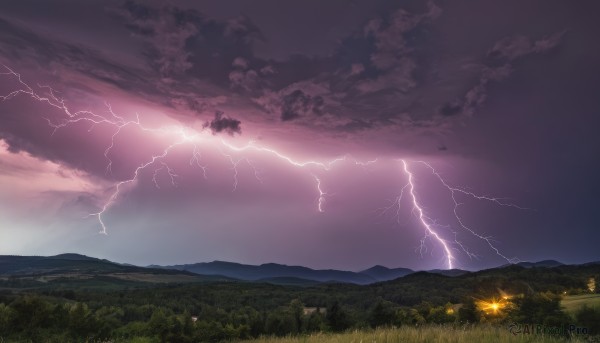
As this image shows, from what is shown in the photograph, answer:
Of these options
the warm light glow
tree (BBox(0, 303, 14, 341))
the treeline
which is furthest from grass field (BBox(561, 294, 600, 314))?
tree (BBox(0, 303, 14, 341))

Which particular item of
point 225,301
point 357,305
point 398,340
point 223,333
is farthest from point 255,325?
point 225,301

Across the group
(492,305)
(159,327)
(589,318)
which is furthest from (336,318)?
(589,318)

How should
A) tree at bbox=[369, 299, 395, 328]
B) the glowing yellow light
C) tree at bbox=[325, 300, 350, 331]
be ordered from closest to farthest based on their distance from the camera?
1. tree at bbox=[325, 300, 350, 331]
2. tree at bbox=[369, 299, 395, 328]
3. the glowing yellow light

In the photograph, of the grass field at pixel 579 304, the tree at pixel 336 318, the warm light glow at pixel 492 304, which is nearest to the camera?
the grass field at pixel 579 304

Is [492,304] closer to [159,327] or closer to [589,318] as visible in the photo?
[589,318]

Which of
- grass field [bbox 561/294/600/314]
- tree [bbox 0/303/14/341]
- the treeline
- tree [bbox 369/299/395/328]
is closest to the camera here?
grass field [bbox 561/294/600/314]

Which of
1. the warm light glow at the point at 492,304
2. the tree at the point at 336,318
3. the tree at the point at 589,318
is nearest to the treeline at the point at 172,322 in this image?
the tree at the point at 336,318

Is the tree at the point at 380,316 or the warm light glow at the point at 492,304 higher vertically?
the warm light glow at the point at 492,304

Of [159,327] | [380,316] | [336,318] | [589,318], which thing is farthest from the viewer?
[380,316]

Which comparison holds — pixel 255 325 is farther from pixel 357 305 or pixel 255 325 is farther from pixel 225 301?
pixel 225 301

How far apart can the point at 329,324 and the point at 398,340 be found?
3653 cm

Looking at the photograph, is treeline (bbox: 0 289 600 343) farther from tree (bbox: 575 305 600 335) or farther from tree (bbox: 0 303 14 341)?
tree (bbox: 575 305 600 335)

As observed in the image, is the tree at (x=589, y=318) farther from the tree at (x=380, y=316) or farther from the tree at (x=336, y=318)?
the tree at (x=336, y=318)

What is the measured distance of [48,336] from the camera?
33.6 metres
